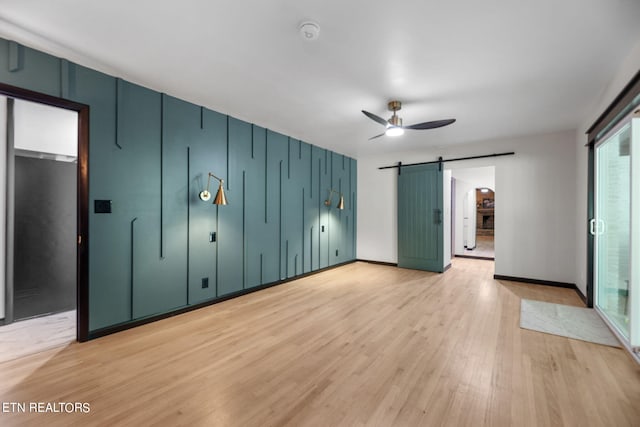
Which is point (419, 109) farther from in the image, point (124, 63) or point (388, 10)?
point (124, 63)

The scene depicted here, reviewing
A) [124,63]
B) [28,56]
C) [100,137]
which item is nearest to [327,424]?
[100,137]

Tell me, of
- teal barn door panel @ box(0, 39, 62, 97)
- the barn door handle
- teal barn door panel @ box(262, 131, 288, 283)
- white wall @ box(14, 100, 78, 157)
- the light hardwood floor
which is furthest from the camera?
the barn door handle

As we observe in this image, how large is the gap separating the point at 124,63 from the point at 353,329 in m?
3.64

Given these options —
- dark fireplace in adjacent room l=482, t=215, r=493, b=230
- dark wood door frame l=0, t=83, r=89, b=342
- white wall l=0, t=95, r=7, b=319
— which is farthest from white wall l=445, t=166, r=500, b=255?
white wall l=0, t=95, r=7, b=319

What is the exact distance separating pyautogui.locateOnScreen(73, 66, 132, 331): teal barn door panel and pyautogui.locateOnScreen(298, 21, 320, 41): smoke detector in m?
2.21

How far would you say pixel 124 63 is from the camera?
2.72m

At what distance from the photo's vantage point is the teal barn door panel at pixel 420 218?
19.8 feet

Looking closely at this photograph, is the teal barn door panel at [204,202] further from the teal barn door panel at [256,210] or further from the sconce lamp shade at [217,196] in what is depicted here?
the teal barn door panel at [256,210]

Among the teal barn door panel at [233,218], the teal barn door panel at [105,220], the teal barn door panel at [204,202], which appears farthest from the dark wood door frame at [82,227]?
the teal barn door panel at [233,218]

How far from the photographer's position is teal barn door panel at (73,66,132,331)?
2.79 m

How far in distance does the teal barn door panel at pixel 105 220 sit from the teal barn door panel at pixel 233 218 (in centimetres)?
119

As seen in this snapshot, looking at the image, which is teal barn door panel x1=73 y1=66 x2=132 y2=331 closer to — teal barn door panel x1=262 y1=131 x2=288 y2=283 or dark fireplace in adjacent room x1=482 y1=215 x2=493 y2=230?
teal barn door panel x1=262 y1=131 x2=288 y2=283

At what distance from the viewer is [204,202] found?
12.5ft

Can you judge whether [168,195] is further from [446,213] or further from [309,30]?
[446,213]
